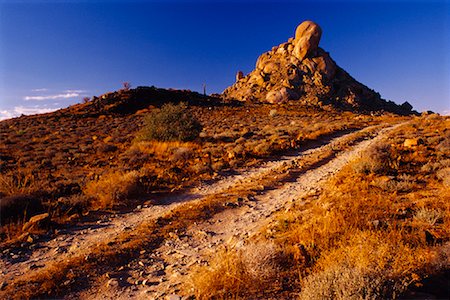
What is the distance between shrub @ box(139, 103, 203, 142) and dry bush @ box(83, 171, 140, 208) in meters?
10.2

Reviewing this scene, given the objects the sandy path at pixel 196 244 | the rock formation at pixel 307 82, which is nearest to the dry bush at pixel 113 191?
the sandy path at pixel 196 244

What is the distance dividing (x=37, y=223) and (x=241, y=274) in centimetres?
478

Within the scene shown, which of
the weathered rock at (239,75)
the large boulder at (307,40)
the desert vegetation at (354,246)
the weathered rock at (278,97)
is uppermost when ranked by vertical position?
the large boulder at (307,40)

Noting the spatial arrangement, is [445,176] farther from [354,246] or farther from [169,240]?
[169,240]

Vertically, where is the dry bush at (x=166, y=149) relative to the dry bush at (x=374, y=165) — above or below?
above

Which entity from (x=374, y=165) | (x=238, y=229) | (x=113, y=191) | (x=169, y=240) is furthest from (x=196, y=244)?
(x=374, y=165)

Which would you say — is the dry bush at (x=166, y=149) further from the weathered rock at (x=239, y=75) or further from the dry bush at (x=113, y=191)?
the weathered rock at (x=239, y=75)

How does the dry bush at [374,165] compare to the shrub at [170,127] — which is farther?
the shrub at [170,127]

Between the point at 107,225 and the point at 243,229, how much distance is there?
3084mm

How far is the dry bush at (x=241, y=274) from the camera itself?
11.0 feet

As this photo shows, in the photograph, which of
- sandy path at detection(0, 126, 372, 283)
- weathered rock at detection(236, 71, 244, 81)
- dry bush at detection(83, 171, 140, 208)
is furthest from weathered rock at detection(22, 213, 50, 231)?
weathered rock at detection(236, 71, 244, 81)

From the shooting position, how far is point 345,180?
8055 millimetres

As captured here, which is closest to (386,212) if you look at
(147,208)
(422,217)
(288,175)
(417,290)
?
(422,217)

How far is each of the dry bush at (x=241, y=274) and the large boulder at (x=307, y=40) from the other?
7732cm
